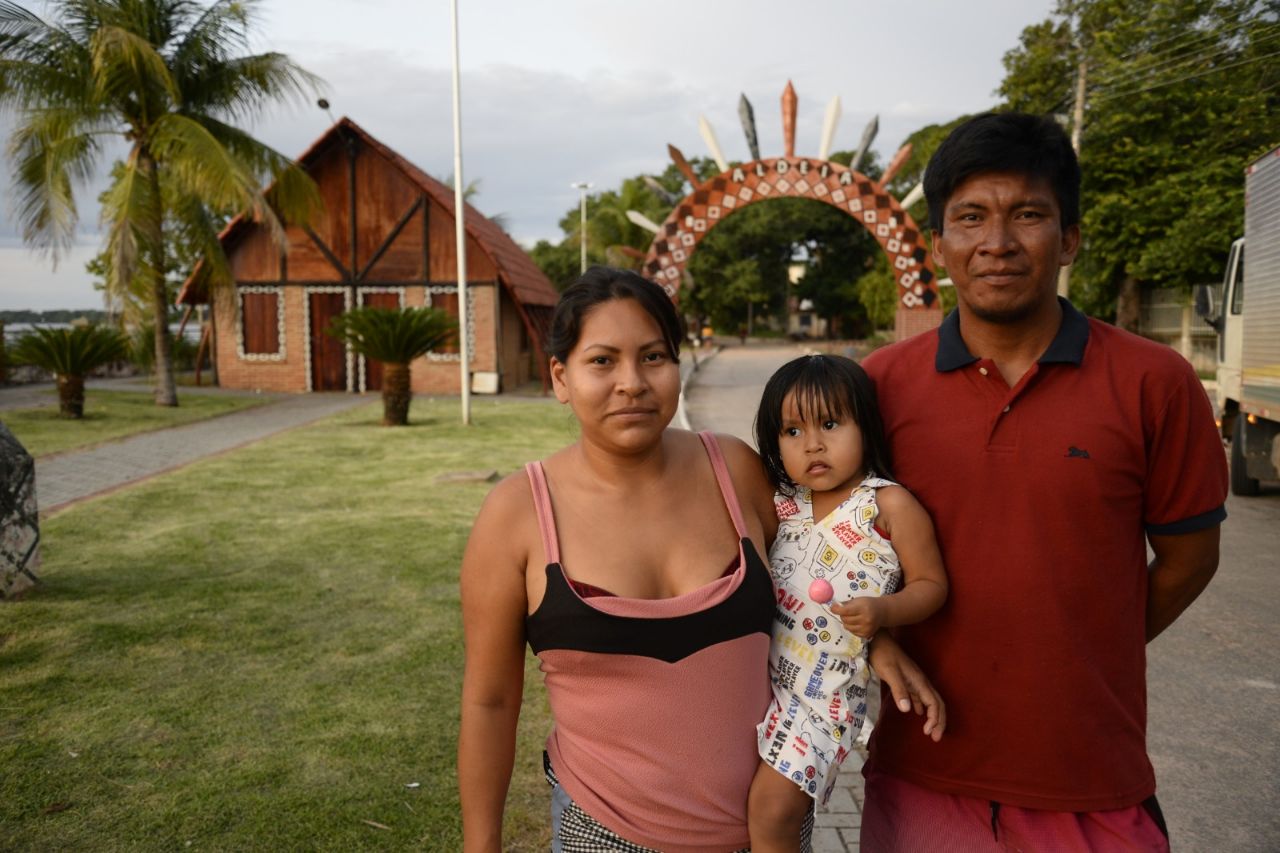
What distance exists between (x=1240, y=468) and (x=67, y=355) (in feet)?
57.0

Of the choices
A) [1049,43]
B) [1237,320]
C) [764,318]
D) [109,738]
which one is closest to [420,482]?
[109,738]

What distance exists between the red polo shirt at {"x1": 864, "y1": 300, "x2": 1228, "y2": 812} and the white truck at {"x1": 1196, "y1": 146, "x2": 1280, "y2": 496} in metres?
7.94

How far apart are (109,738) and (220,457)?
9.38 m

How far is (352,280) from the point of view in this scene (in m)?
25.5

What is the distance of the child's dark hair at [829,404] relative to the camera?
2037mm

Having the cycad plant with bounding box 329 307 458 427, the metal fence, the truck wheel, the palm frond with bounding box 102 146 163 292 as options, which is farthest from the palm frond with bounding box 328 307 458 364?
the metal fence

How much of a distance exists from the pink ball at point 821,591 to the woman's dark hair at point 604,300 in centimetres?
51

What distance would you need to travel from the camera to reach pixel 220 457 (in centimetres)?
1310

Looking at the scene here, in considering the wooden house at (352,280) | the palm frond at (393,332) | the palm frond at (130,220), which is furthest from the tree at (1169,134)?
the palm frond at (130,220)

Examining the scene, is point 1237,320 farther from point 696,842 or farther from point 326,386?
point 326,386

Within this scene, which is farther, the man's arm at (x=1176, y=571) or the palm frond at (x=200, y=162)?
the palm frond at (x=200, y=162)

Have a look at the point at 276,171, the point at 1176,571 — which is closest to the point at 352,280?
the point at 276,171

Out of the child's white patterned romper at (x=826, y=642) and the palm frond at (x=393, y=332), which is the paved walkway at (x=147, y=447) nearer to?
the palm frond at (x=393, y=332)

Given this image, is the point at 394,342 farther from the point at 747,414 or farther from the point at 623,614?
the point at 623,614
